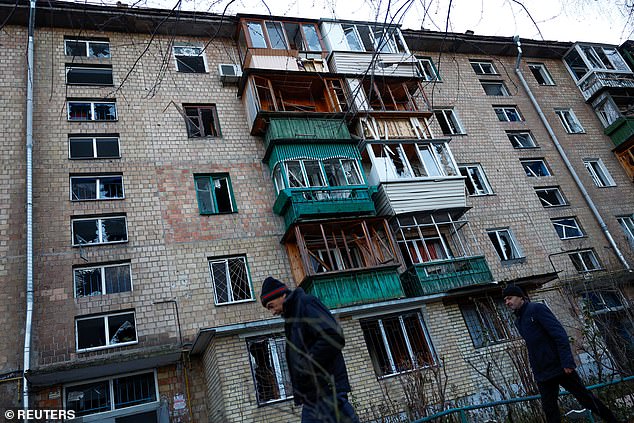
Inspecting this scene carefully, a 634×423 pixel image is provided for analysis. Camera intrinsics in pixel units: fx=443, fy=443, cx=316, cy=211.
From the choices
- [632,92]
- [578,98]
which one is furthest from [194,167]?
[632,92]

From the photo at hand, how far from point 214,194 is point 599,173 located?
17743 millimetres

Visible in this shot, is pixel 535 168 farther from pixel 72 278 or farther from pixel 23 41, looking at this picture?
pixel 23 41

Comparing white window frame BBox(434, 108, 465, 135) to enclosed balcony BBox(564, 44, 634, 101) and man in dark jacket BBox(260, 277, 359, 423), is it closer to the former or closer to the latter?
enclosed balcony BBox(564, 44, 634, 101)

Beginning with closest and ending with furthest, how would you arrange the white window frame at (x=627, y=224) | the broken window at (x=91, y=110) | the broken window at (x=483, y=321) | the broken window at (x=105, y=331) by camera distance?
the broken window at (x=105, y=331) → the broken window at (x=483, y=321) → the broken window at (x=91, y=110) → the white window frame at (x=627, y=224)

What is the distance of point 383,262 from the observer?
13531 millimetres

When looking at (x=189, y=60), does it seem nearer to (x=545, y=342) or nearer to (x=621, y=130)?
(x=545, y=342)

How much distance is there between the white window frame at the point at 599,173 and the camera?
2027cm

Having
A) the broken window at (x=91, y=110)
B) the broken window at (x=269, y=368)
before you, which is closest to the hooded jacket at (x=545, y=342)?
the broken window at (x=269, y=368)

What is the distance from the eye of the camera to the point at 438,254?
15.5m

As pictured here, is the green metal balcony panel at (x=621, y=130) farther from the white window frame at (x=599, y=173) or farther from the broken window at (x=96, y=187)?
the broken window at (x=96, y=187)

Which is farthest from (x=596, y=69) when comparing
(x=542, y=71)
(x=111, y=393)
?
(x=111, y=393)

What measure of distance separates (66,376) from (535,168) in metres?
19.2

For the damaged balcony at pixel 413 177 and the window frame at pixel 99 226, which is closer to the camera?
the window frame at pixel 99 226

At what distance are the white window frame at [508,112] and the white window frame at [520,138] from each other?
77 cm
